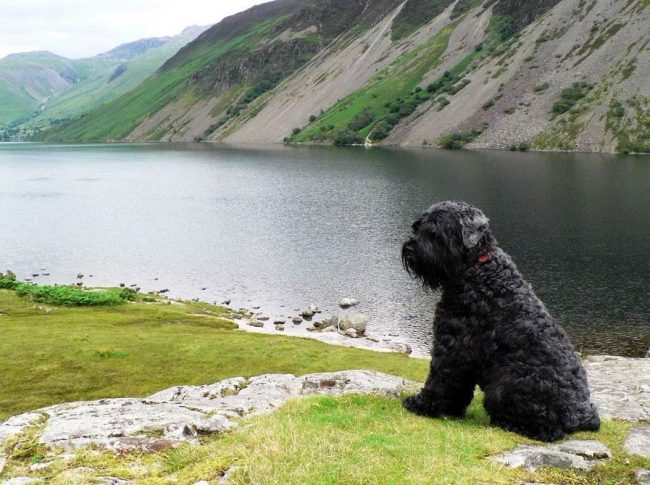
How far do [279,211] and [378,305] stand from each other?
1809 inches

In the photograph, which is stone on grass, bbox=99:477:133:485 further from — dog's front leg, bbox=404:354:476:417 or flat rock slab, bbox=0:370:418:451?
dog's front leg, bbox=404:354:476:417

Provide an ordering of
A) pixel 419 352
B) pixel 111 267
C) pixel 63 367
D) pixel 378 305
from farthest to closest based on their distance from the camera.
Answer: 1. pixel 111 267
2. pixel 378 305
3. pixel 419 352
4. pixel 63 367

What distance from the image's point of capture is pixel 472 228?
9.73m

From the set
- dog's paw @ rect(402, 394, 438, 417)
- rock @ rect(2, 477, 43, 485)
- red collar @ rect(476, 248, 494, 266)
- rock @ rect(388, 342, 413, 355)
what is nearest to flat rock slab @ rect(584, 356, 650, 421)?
dog's paw @ rect(402, 394, 438, 417)

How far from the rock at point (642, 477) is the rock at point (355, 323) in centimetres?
3493

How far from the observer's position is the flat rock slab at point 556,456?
766 centimetres

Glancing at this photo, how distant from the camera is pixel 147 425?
9.16 meters

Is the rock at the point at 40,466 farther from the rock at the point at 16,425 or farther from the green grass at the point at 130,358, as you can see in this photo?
the green grass at the point at 130,358

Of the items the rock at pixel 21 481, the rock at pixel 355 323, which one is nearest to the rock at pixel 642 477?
the rock at pixel 21 481

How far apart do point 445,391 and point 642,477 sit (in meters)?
3.64

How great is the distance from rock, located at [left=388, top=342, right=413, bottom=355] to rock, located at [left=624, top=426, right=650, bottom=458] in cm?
2837

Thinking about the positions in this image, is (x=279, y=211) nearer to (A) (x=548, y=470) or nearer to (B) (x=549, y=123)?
(A) (x=548, y=470)

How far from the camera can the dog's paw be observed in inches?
413

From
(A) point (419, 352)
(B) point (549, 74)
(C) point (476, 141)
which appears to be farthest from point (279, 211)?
(B) point (549, 74)
